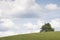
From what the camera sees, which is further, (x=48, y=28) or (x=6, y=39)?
(x=48, y=28)

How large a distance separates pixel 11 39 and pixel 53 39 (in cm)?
965

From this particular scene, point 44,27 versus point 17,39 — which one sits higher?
point 44,27

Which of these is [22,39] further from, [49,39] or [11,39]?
[49,39]

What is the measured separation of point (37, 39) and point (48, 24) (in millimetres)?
28498

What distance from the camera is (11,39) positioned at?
130ft

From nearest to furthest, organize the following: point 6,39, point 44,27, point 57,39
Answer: point 57,39, point 6,39, point 44,27

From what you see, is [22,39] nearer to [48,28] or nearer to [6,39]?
[6,39]

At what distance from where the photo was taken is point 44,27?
66.0 meters

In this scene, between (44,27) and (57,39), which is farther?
(44,27)

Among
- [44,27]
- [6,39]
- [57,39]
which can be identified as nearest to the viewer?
[57,39]

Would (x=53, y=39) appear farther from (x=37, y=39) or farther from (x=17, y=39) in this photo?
(x=17, y=39)

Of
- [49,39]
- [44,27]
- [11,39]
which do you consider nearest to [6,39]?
[11,39]

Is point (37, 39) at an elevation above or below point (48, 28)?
below

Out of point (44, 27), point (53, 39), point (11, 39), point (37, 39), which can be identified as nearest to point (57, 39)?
point (53, 39)
